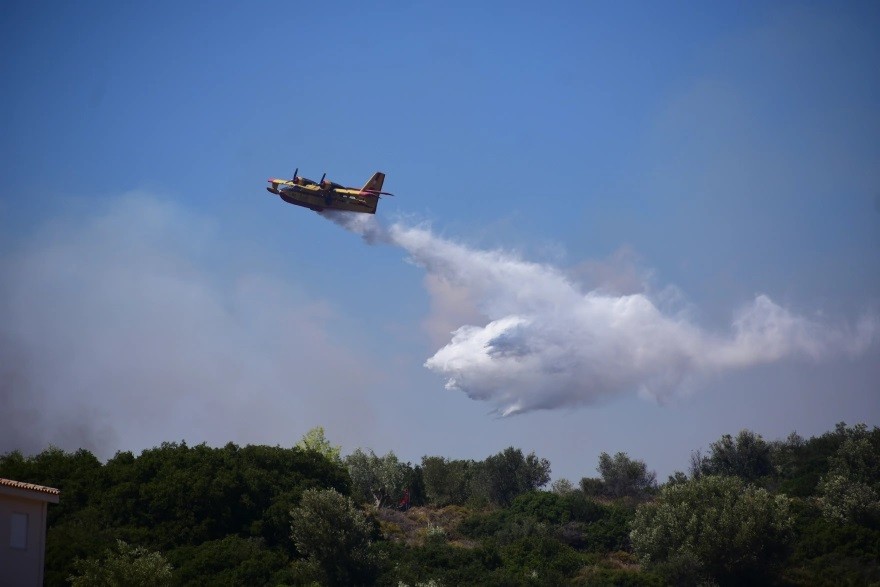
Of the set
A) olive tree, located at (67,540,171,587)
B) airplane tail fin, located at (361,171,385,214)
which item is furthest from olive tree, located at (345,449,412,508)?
olive tree, located at (67,540,171,587)

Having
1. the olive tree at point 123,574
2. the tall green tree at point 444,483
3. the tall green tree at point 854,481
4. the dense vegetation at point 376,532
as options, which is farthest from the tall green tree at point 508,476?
the olive tree at point 123,574

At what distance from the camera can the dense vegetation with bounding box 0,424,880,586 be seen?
5253 centimetres

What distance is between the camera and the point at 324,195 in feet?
242

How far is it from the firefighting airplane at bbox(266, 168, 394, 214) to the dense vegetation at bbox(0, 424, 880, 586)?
18270 mm

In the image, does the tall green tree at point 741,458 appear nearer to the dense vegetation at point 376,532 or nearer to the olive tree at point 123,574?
the dense vegetation at point 376,532

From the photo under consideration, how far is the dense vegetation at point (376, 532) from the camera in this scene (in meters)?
52.5

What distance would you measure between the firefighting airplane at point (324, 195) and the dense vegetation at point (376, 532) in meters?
18.3

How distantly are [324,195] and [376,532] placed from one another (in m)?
24.6

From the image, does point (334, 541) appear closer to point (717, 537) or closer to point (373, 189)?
point (717, 537)

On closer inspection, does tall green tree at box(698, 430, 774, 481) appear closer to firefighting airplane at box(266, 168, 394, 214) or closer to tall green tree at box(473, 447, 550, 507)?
tall green tree at box(473, 447, 550, 507)

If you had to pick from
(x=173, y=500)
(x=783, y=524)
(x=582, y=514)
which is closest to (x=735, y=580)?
(x=783, y=524)

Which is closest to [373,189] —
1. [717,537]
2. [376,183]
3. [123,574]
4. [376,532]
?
[376,183]

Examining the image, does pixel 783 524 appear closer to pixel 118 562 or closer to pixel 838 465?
pixel 838 465

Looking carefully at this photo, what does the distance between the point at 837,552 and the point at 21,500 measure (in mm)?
49199
